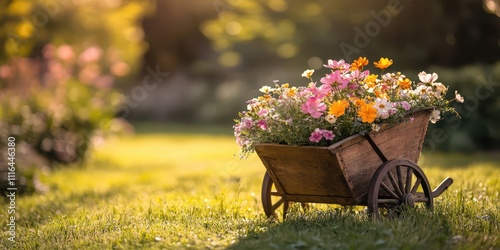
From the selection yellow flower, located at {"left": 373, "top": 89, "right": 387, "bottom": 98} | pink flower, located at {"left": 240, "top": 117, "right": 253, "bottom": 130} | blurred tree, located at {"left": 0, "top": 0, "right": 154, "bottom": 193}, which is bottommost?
pink flower, located at {"left": 240, "top": 117, "right": 253, "bottom": 130}

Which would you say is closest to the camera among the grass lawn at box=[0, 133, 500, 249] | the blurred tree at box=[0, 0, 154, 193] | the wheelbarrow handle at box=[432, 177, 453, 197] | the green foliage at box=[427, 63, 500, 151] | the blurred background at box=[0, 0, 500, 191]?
the grass lawn at box=[0, 133, 500, 249]

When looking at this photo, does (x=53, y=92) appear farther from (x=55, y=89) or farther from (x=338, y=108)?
(x=338, y=108)

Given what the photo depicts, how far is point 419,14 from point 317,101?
10443mm

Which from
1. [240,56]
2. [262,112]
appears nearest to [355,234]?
[262,112]

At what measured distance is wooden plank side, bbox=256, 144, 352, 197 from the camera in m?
5.24

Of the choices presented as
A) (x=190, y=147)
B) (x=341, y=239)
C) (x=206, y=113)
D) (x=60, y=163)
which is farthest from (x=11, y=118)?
(x=206, y=113)

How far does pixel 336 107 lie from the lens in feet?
16.9

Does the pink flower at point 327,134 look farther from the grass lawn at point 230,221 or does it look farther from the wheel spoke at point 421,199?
→ the wheel spoke at point 421,199

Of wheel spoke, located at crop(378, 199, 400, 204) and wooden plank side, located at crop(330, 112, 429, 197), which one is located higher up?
wooden plank side, located at crop(330, 112, 429, 197)

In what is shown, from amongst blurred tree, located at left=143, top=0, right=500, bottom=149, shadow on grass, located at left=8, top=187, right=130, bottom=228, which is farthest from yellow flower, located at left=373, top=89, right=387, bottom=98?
blurred tree, located at left=143, top=0, right=500, bottom=149

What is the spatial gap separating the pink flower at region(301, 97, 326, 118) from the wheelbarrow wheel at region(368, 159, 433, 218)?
62 centimetres

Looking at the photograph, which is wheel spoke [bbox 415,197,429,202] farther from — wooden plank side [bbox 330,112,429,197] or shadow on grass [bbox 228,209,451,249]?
wooden plank side [bbox 330,112,429,197]

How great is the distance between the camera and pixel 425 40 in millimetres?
14922

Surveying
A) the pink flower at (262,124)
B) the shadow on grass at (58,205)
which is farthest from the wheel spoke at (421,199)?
the shadow on grass at (58,205)
